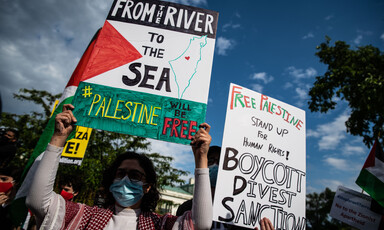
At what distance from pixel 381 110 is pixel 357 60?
250 cm

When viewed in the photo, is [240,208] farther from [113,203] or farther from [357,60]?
[357,60]

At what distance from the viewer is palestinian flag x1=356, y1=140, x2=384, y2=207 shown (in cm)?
358

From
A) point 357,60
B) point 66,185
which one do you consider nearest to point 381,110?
point 357,60

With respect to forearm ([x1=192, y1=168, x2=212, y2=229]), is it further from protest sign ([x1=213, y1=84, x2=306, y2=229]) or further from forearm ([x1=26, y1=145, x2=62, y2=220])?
forearm ([x1=26, y1=145, x2=62, y2=220])

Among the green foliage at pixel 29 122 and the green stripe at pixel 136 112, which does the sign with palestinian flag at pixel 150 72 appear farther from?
the green foliage at pixel 29 122

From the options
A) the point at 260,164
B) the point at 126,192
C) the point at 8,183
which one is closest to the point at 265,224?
the point at 260,164

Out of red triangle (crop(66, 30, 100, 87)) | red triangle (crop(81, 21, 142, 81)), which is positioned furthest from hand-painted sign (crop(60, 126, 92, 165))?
red triangle (crop(81, 21, 142, 81))

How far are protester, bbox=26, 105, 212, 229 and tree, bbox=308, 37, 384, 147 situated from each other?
23.5ft

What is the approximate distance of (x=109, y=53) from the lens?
217 centimetres

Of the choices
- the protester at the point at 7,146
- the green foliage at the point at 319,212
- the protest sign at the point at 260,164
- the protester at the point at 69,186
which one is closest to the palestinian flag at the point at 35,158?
the protester at the point at 69,186

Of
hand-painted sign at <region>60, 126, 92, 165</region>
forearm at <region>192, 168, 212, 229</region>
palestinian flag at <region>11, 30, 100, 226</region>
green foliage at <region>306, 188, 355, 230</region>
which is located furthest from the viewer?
green foliage at <region>306, 188, 355, 230</region>

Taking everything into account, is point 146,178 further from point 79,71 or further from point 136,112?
point 79,71

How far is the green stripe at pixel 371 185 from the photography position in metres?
3.54

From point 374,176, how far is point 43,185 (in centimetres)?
481
